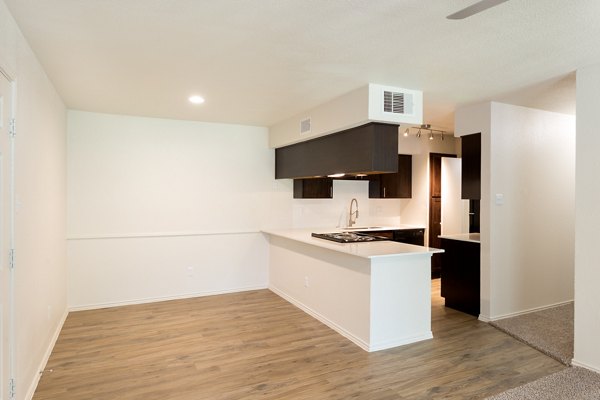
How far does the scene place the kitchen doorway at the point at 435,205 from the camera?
20.9 ft

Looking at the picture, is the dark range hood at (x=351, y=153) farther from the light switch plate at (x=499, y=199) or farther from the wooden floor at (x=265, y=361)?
the wooden floor at (x=265, y=361)

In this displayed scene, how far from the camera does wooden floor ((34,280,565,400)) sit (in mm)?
2715

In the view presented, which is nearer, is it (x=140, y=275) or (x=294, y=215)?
(x=140, y=275)

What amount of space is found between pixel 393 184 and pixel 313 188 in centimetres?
159

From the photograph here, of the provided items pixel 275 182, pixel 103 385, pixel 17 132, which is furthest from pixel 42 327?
pixel 275 182

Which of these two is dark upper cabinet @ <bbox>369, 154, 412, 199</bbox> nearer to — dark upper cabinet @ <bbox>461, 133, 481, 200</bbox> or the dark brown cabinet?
the dark brown cabinet

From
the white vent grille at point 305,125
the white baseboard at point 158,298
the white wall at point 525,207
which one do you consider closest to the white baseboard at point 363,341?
the white wall at point 525,207

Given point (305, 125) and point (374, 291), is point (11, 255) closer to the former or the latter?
point (374, 291)

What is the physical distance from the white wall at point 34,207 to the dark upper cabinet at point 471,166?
431cm

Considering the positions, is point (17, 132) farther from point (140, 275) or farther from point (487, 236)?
point (487, 236)

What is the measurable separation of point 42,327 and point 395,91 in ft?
12.4

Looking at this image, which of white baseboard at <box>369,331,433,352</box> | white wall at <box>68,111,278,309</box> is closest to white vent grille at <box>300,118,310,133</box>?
white wall at <box>68,111,278,309</box>

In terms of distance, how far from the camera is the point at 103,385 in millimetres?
2803

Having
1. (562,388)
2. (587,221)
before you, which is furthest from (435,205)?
(562,388)
